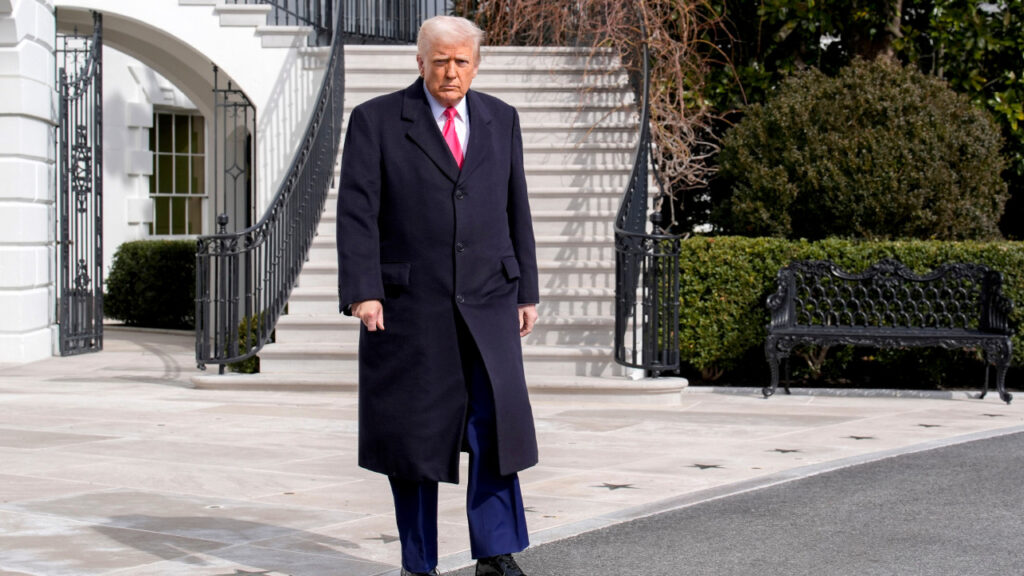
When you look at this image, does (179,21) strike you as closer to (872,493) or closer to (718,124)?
(718,124)

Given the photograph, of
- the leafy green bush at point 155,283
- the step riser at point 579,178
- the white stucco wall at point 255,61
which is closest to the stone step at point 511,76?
the white stucco wall at point 255,61

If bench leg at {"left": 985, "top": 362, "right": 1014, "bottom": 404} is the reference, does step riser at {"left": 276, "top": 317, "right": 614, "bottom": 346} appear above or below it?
above

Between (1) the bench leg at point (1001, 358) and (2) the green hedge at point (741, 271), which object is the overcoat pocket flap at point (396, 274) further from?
(1) the bench leg at point (1001, 358)

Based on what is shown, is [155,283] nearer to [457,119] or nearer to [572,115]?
[572,115]

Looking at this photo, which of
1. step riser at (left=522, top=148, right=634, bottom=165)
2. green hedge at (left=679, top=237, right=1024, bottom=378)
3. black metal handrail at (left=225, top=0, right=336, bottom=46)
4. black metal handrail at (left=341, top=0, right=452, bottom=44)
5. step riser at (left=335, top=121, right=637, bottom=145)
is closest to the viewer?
green hedge at (left=679, top=237, right=1024, bottom=378)

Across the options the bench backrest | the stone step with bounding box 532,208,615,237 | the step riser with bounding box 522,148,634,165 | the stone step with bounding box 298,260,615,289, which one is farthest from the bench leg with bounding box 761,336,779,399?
the step riser with bounding box 522,148,634,165

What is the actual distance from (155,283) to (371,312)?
527 inches

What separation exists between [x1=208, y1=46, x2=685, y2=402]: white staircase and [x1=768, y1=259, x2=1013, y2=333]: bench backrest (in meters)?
1.47

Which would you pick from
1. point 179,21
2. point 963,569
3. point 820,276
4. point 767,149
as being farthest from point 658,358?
point 179,21

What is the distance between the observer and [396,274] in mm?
4094

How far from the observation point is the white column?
11633 millimetres

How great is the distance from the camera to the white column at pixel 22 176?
458 inches

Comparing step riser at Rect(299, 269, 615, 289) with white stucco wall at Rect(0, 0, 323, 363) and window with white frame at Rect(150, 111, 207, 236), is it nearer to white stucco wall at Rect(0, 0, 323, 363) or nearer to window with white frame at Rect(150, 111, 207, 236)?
white stucco wall at Rect(0, 0, 323, 363)

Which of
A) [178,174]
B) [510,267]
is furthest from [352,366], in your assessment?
[178,174]
